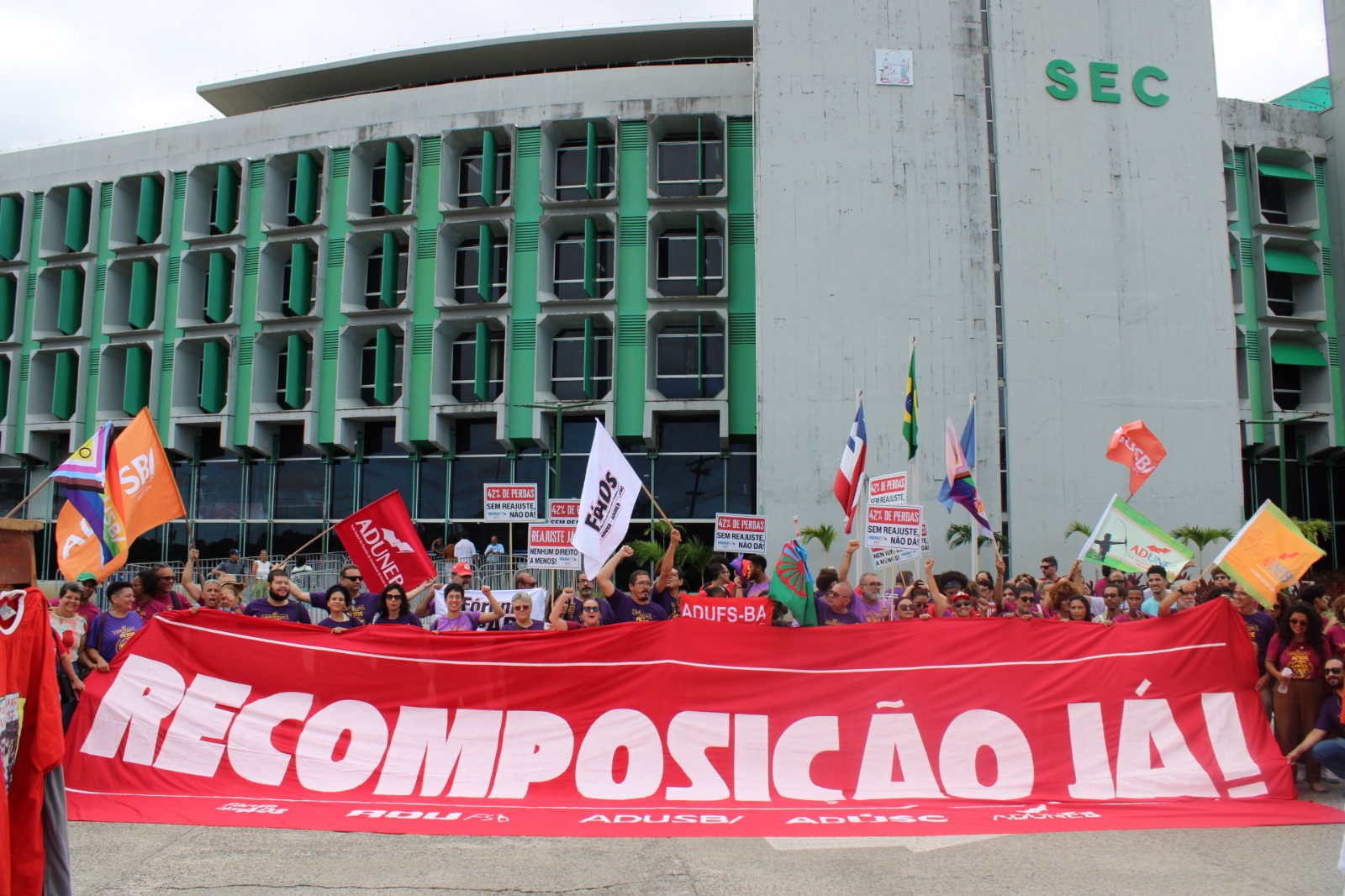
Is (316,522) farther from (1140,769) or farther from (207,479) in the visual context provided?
(1140,769)

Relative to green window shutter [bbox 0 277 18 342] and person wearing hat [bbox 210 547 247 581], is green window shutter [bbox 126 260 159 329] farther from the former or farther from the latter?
person wearing hat [bbox 210 547 247 581]

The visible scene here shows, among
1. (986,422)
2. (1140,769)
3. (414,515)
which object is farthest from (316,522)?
(1140,769)

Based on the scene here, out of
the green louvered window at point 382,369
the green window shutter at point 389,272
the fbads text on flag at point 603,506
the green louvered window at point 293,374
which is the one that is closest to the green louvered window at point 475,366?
the green louvered window at point 382,369

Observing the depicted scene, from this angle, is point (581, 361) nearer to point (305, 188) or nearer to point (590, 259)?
point (590, 259)

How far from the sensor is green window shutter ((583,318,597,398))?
102 feet

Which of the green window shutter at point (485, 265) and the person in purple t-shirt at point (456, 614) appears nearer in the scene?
the person in purple t-shirt at point (456, 614)

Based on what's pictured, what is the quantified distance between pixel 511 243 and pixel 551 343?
341 centimetres

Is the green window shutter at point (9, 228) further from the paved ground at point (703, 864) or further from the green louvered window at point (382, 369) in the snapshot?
the paved ground at point (703, 864)

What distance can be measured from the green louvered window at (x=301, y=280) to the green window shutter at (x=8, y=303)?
1178 centimetres

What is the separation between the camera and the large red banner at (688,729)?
7.52 meters

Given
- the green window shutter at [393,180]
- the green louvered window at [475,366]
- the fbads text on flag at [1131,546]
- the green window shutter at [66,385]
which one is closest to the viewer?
the fbads text on flag at [1131,546]

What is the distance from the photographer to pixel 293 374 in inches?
1315

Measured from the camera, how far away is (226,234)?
113 feet

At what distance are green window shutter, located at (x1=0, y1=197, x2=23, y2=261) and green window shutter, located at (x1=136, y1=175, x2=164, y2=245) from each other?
5840 mm
